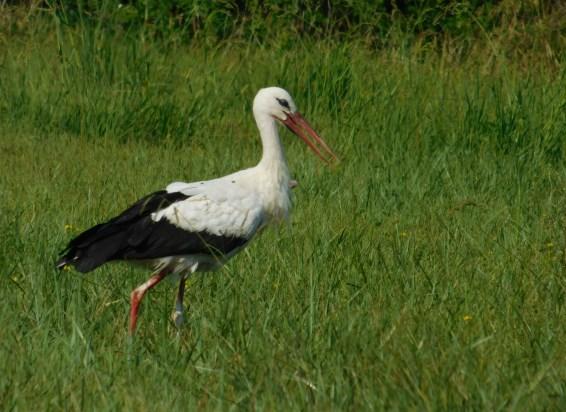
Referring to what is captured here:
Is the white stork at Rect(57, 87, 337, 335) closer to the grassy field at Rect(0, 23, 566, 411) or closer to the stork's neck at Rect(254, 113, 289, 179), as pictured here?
the stork's neck at Rect(254, 113, 289, 179)

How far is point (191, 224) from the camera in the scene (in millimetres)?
5465

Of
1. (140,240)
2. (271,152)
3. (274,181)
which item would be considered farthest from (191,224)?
(271,152)

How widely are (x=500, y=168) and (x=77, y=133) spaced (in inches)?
109

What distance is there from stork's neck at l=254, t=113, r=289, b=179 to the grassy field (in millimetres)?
336

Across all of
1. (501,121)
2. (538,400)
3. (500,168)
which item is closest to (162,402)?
(538,400)

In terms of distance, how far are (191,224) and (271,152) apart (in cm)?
53

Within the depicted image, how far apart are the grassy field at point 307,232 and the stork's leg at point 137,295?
6cm

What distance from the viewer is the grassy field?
3902 millimetres

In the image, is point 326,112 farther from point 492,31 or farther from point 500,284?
point 500,284

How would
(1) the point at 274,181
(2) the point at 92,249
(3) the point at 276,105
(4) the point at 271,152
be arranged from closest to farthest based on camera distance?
(2) the point at 92,249 < (1) the point at 274,181 < (4) the point at 271,152 < (3) the point at 276,105

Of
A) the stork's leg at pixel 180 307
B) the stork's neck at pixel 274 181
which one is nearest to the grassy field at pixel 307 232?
the stork's leg at pixel 180 307

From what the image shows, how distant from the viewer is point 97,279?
556cm

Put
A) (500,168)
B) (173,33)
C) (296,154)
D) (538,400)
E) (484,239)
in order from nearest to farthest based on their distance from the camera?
(538,400) < (484,239) < (500,168) < (296,154) < (173,33)

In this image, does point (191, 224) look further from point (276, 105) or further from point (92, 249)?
point (276, 105)
